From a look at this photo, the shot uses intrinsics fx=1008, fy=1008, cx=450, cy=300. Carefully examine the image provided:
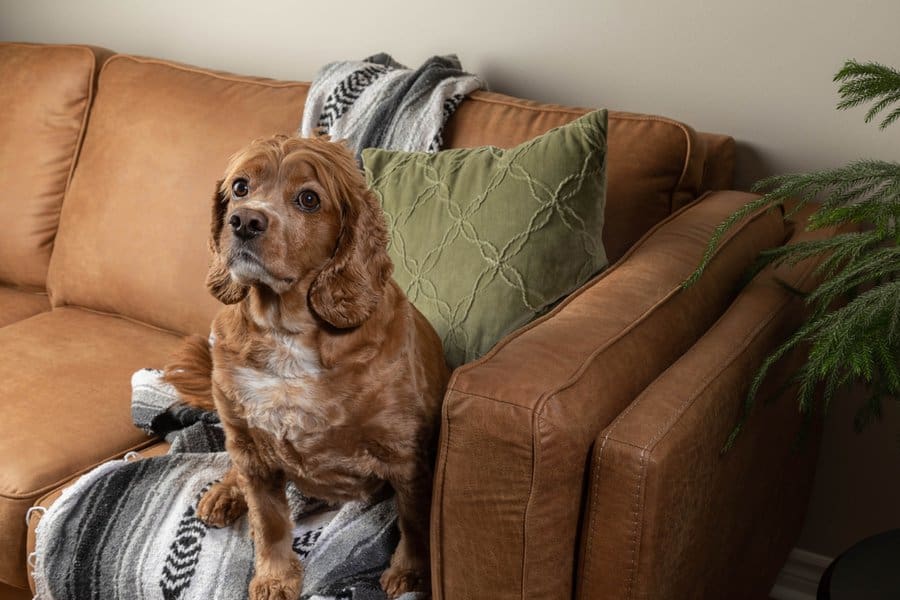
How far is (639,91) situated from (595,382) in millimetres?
1009

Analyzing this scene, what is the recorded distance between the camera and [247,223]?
122 centimetres

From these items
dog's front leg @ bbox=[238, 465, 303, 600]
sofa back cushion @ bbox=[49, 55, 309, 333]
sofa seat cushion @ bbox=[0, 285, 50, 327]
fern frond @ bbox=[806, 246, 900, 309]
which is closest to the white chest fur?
dog's front leg @ bbox=[238, 465, 303, 600]

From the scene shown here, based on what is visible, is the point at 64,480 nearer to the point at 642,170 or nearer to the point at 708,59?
the point at 642,170

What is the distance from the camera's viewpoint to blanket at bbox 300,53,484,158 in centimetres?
195

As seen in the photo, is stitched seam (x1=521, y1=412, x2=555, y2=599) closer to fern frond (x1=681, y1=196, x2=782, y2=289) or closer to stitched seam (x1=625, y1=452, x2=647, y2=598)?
stitched seam (x1=625, y1=452, x2=647, y2=598)

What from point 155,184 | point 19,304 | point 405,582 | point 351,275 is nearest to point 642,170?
point 351,275

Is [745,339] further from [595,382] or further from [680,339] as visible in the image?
[595,382]

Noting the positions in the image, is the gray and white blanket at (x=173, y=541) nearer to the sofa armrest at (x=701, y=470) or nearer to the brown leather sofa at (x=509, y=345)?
the brown leather sofa at (x=509, y=345)

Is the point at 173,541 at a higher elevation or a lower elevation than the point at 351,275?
lower

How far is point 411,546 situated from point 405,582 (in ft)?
0.17

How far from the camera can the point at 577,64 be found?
2.13m

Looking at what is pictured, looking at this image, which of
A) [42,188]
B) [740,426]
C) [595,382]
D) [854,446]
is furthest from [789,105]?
[42,188]

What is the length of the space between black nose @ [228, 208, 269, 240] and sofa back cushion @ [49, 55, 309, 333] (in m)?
0.92

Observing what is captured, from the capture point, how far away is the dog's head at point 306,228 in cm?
124
